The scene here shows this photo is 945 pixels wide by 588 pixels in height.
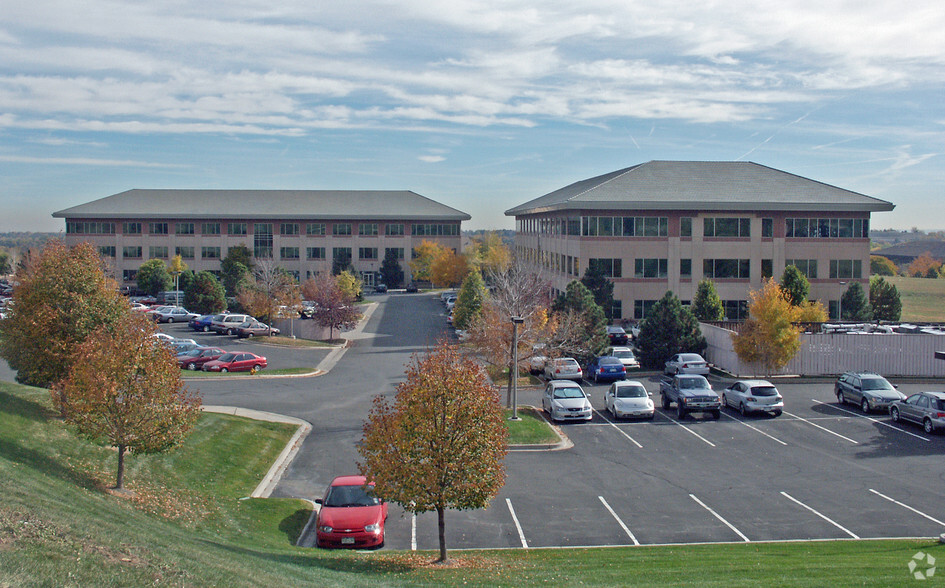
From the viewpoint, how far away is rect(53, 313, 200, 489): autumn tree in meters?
17.2

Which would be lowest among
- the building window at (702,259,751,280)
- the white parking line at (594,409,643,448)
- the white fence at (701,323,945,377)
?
the white parking line at (594,409,643,448)

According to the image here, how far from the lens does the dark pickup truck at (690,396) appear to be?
29672 mm

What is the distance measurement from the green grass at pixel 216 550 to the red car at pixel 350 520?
2.15 feet

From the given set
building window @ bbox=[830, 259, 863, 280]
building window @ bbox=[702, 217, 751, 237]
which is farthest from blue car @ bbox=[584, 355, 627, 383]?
building window @ bbox=[830, 259, 863, 280]

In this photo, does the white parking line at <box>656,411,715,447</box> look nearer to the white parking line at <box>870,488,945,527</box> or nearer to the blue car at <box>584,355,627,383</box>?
the white parking line at <box>870,488,945,527</box>

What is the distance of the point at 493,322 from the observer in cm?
3422

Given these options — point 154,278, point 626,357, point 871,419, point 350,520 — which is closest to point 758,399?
point 871,419

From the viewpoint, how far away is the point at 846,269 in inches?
2405

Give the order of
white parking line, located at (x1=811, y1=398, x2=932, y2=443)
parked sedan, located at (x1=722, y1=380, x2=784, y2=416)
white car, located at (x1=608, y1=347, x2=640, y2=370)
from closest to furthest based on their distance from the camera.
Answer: white parking line, located at (x1=811, y1=398, x2=932, y2=443) < parked sedan, located at (x1=722, y1=380, x2=784, y2=416) < white car, located at (x1=608, y1=347, x2=640, y2=370)

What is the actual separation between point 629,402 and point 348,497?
1477 cm

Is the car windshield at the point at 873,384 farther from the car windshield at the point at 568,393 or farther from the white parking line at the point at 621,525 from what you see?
the white parking line at the point at 621,525

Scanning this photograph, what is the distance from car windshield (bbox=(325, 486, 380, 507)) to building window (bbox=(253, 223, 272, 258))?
270 feet

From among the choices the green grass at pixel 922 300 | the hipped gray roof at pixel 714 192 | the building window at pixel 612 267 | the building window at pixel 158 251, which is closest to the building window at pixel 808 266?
the hipped gray roof at pixel 714 192

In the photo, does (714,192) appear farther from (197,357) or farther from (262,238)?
(262,238)
